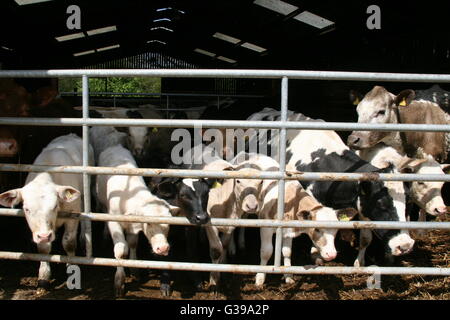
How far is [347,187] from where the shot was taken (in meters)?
4.61

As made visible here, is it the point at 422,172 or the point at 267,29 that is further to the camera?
the point at 267,29

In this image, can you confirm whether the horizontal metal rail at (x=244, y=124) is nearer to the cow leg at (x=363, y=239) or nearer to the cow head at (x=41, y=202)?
the cow head at (x=41, y=202)

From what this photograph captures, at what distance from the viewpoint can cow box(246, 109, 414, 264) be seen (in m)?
4.08

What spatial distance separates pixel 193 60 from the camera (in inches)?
911

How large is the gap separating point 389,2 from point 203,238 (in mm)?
4969

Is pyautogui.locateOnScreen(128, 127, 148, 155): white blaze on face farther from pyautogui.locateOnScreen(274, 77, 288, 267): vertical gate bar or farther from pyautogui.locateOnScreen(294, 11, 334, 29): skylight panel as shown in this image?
pyautogui.locateOnScreen(294, 11, 334, 29): skylight panel

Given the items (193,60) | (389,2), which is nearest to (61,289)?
(389,2)

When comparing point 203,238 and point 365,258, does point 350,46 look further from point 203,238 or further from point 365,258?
point 203,238

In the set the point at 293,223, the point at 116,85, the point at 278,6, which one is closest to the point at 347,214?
the point at 293,223

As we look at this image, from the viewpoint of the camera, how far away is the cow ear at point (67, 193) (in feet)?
Answer: 12.2

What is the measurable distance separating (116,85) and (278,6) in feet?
121

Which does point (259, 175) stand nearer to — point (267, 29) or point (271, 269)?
point (271, 269)

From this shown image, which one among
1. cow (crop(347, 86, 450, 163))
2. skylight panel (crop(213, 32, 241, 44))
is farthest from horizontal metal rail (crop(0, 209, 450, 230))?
skylight panel (crop(213, 32, 241, 44))

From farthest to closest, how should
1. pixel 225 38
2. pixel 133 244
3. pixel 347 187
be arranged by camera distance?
1. pixel 225 38
2. pixel 347 187
3. pixel 133 244
